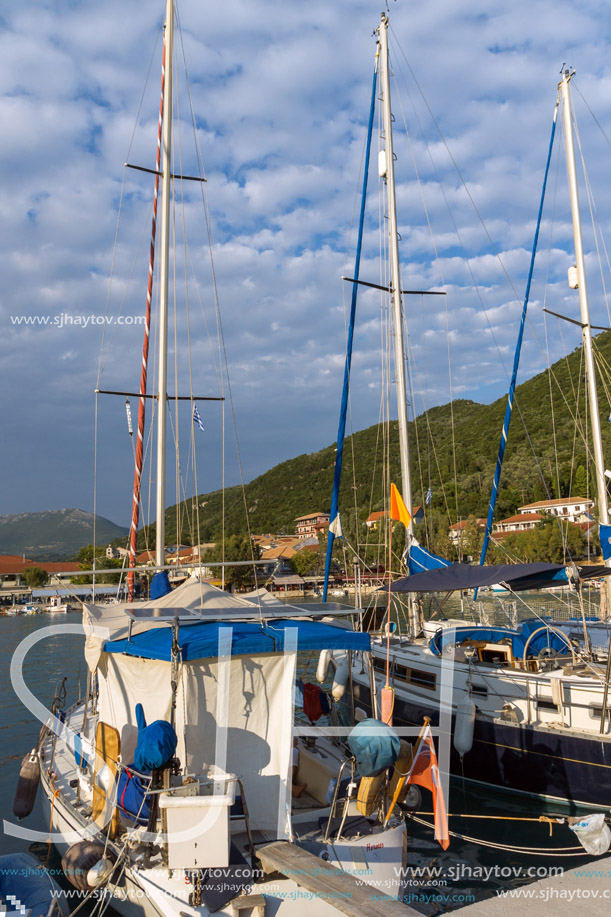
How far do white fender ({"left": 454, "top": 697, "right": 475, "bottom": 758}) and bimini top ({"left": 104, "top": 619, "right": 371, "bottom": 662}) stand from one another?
4998mm

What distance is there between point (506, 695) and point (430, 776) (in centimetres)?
509

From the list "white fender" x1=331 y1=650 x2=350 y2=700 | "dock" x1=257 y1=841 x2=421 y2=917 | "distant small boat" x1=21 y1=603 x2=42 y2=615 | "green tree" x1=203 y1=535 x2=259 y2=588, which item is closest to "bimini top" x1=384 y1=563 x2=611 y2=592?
"white fender" x1=331 y1=650 x2=350 y2=700

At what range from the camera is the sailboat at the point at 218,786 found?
18.4 feet

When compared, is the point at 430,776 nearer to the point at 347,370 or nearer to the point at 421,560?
the point at 421,560

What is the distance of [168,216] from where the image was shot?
13.8 meters

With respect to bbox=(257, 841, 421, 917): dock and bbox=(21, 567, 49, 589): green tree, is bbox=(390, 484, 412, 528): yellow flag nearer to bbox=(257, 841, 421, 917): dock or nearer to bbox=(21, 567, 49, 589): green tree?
bbox=(257, 841, 421, 917): dock

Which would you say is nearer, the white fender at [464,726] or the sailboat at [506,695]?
the sailboat at [506,695]

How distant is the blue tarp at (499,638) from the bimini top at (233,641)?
5.72 m

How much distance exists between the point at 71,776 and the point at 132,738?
100 inches

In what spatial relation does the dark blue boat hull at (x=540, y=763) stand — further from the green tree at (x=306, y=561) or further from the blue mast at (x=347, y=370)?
the green tree at (x=306, y=561)

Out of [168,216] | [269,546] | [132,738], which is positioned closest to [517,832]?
[132,738]

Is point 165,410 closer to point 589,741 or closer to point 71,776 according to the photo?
point 71,776

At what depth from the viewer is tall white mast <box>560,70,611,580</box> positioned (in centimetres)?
1596

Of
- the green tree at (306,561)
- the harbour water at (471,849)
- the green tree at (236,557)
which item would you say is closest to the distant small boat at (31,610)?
the green tree at (236,557)
